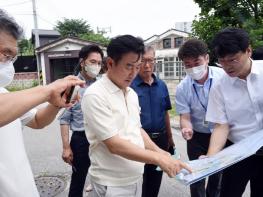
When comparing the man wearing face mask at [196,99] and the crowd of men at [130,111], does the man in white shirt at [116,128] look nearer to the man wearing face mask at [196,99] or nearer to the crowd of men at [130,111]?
the crowd of men at [130,111]

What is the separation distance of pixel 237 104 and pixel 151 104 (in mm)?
950

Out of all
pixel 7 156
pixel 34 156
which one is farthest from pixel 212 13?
pixel 7 156

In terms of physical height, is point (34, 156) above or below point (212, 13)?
below

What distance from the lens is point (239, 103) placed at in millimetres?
2277

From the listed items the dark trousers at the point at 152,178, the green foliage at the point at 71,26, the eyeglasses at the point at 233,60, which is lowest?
the dark trousers at the point at 152,178

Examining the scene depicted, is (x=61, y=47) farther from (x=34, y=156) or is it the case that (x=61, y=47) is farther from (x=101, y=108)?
(x=101, y=108)

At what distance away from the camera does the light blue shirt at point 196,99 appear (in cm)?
299

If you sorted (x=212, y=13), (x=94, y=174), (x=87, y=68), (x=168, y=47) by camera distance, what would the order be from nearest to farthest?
(x=94, y=174) → (x=87, y=68) → (x=212, y=13) → (x=168, y=47)

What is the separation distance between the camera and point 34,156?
224 inches

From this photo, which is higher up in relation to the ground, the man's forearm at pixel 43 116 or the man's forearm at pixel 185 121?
the man's forearm at pixel 43 116

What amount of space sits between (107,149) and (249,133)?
105 cm

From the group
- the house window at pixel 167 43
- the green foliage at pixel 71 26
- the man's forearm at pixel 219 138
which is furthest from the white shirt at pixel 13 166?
the green foliage at pixel 71 26

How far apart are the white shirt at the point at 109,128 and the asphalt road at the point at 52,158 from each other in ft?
6.79

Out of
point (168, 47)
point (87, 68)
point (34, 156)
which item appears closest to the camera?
point (87, 68)
